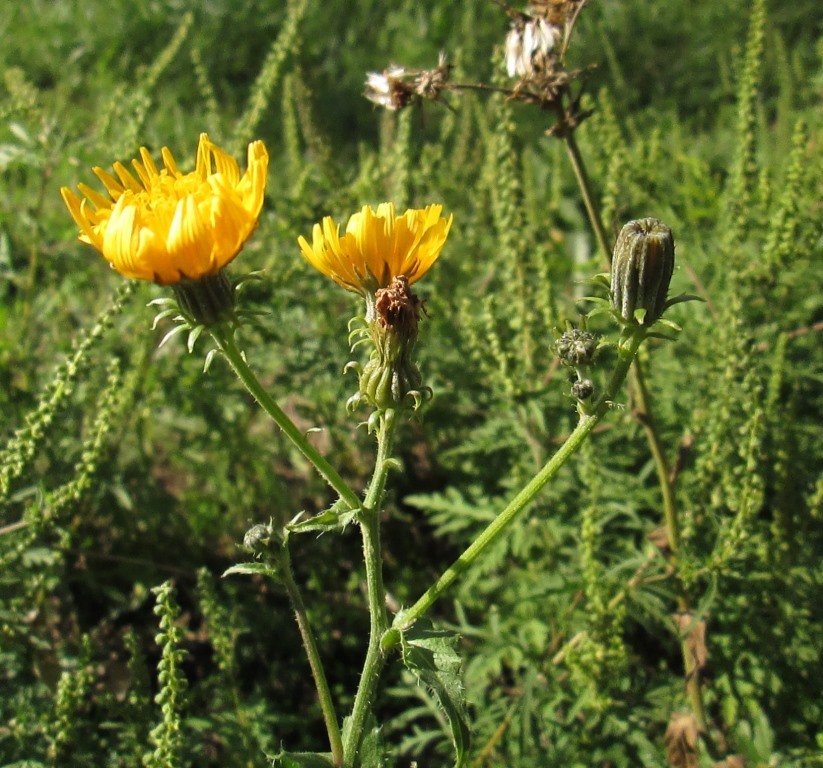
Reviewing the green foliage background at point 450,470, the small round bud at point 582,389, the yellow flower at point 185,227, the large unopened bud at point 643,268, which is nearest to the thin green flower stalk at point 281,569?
the green foliage background at point 450,470

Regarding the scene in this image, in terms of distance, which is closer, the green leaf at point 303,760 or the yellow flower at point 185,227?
the yellow flower at point 185,227

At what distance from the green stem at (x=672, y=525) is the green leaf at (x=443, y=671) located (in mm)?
1037

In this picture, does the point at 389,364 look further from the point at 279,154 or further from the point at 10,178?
the point at 279,154

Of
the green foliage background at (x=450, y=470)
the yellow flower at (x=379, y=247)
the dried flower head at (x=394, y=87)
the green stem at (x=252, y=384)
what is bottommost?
the green foliage background at (x=450, y=470)

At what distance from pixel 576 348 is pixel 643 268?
9.0 inches

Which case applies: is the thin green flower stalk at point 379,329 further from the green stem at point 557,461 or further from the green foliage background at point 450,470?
the green foliage background at point 450,470

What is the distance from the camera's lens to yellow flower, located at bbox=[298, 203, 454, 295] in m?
1.97

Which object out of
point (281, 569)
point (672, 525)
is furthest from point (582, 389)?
point (672, 525)

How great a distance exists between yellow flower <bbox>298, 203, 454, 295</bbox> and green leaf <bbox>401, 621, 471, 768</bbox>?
81cm

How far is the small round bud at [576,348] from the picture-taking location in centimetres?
192

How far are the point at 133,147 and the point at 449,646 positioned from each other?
244cm

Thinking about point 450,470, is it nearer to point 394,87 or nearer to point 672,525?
point 672,525

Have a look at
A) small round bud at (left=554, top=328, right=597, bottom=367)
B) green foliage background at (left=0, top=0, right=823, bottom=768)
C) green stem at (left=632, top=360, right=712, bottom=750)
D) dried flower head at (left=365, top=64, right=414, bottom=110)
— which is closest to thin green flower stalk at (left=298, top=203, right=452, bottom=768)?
small round bud at (left=554, top=328, right=597, bottom=367)

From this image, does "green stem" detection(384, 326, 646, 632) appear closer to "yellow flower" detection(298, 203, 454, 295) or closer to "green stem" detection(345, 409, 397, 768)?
"green stem" detection(345, 409, 397, 768)
